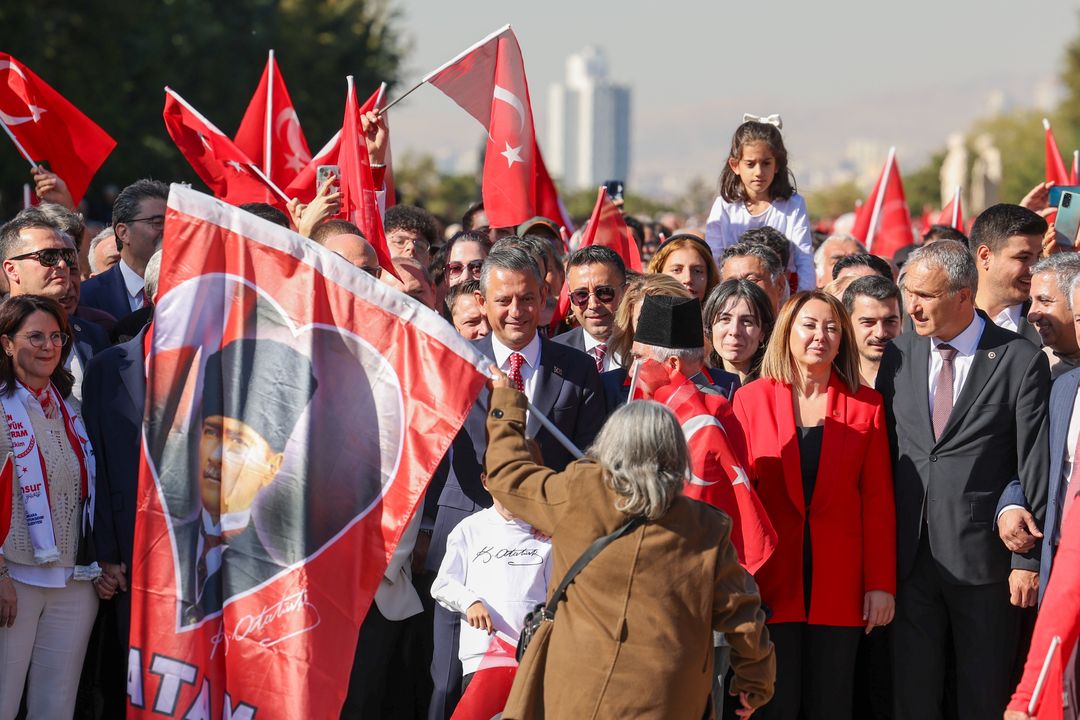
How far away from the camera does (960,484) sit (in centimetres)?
667

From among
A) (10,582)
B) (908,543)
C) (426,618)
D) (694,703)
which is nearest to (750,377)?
(908,543)

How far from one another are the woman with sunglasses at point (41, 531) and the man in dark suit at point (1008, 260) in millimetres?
4739

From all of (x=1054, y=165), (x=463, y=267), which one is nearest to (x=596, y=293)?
(x=463, y=267)

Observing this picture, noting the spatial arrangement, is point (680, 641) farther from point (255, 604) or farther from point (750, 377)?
point (750, 377)

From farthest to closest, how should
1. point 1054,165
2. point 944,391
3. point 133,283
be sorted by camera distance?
point 1054,165 < point 133,283 < point 944,391

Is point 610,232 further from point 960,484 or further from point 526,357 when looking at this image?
point 960,484

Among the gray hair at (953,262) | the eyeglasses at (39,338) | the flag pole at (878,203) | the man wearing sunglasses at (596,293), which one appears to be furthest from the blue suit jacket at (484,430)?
the flag pole at (878,203)

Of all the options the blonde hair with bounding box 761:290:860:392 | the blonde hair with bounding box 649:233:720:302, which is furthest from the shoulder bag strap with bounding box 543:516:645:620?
the blonde hair with bounding box 649:233:720:302

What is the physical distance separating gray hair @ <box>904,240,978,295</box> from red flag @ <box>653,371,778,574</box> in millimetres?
1326

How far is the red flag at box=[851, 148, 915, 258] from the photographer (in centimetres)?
1411

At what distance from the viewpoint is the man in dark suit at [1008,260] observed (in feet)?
26.5

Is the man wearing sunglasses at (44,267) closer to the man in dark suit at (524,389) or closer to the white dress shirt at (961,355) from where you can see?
the man in dark suit at (524,389)

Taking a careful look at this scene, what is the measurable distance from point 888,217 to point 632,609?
9.80 meters

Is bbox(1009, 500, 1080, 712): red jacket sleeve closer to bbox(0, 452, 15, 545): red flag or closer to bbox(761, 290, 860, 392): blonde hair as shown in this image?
bbox(761, 290, 860, 392): blonde hair
